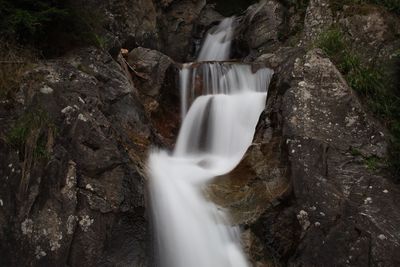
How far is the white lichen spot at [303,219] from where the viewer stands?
5.57 m

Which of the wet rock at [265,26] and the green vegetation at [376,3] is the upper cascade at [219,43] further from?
the green vegetation at [376,3]

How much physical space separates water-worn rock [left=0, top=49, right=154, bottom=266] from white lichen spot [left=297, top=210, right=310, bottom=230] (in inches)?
70.5

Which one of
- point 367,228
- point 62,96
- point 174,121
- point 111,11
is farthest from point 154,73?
point 367,228

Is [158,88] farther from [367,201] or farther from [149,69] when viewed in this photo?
[367,201]

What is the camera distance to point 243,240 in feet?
18.7

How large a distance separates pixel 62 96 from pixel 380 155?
3.98 meters

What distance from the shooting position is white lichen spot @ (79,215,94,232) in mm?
5004

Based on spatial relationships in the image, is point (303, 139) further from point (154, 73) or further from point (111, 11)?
point (111, 11)

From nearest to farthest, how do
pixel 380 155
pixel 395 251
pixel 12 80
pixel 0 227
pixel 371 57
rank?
pixel 0 227 < pixel 395 251 < pixel 12 80 < pixel 380 155 < pixel 371 57

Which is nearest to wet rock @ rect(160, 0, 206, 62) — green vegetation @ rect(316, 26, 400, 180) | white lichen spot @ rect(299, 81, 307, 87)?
green vegetation @ rect(316, 26, 400, 180)

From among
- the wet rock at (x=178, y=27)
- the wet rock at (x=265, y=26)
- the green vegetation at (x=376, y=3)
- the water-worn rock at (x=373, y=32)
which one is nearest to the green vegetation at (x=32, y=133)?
the water-worn rock at (x=373, y=32)

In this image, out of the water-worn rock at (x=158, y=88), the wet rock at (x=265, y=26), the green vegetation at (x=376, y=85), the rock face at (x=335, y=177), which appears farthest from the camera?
the wet rock at (x=265, y=26)

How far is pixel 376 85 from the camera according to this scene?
22.3 ft

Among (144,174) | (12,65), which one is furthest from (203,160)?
(12,65)
